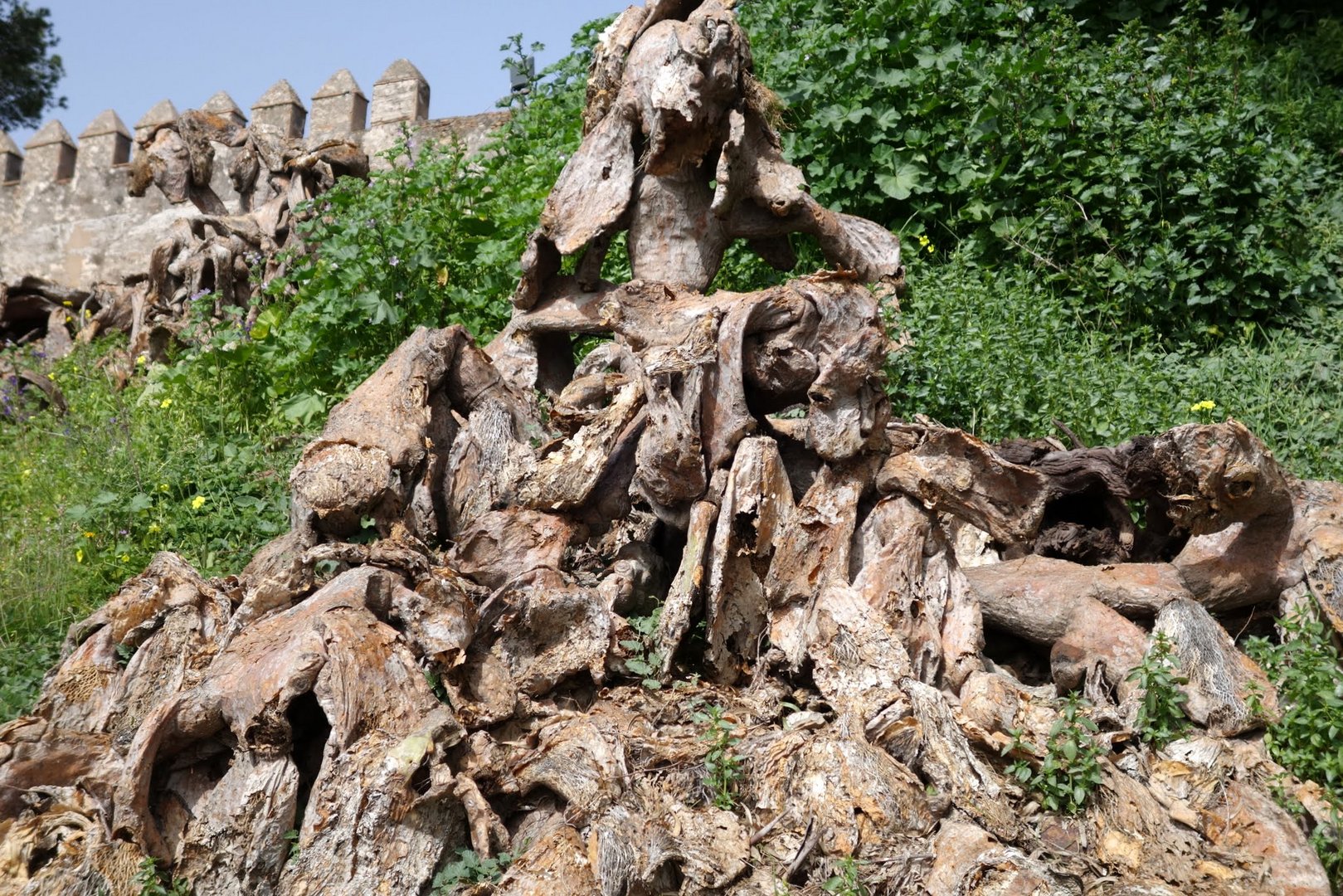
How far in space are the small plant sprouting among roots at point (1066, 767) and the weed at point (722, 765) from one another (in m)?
0.72

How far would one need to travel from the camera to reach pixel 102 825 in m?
2.90

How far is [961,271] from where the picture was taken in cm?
659

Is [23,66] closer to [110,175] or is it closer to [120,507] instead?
[110,175]

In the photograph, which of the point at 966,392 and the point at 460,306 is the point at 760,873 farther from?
the point at 460,306

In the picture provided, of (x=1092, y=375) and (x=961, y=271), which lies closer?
(x=1092, y=375)

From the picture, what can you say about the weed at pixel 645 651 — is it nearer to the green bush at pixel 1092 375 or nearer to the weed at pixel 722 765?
the weed at pixel 722 765

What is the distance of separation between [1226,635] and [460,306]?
4.36 metres

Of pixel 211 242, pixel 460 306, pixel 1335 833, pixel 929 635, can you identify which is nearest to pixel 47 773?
pixel 929 635

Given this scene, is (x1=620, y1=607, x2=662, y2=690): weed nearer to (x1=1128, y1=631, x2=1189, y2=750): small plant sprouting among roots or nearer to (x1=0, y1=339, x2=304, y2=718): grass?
(x1=1128, y1=631, x2=1189, y2=750): small plant sprouting among roots

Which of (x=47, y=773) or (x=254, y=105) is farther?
(x=254, y=105)

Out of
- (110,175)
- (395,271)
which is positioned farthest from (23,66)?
(395,271)

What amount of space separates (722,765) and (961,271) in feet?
13.5

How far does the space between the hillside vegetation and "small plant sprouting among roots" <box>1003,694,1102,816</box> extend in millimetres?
A: 2304

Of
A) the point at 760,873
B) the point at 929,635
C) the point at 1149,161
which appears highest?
the point at 1149,161
